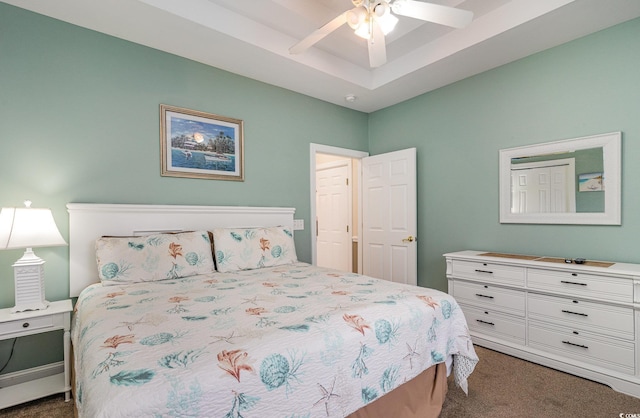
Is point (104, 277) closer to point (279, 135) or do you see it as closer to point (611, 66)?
point (279, 135)

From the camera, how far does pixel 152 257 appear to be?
7.26ft

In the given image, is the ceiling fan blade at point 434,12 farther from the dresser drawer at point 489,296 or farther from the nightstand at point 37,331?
the nightstand at point 37,331

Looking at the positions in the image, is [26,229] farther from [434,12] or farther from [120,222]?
[434,12]

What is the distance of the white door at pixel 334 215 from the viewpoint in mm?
4613

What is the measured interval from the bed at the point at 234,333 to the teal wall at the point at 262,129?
0.36 meters

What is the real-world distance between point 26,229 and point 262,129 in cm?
215

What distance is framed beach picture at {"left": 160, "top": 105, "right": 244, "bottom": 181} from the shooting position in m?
2.75

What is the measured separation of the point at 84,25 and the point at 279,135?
1.87m

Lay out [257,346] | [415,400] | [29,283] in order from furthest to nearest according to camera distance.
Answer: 1. [29,283]
2. [415,400]
3. [257,346]

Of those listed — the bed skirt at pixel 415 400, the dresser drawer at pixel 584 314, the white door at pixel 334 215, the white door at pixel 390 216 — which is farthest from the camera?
the white door at pixel 334 215

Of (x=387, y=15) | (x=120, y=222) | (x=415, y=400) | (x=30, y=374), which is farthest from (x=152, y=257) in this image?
(x=387, y=15)

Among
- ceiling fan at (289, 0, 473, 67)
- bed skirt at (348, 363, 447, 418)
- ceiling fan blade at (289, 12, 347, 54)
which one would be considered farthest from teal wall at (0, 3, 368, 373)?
bed skirt at (348, 363, 447, 418)

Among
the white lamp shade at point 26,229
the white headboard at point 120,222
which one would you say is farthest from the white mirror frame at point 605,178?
the white lamp shade at point 26,229

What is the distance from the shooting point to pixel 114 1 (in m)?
2.07
